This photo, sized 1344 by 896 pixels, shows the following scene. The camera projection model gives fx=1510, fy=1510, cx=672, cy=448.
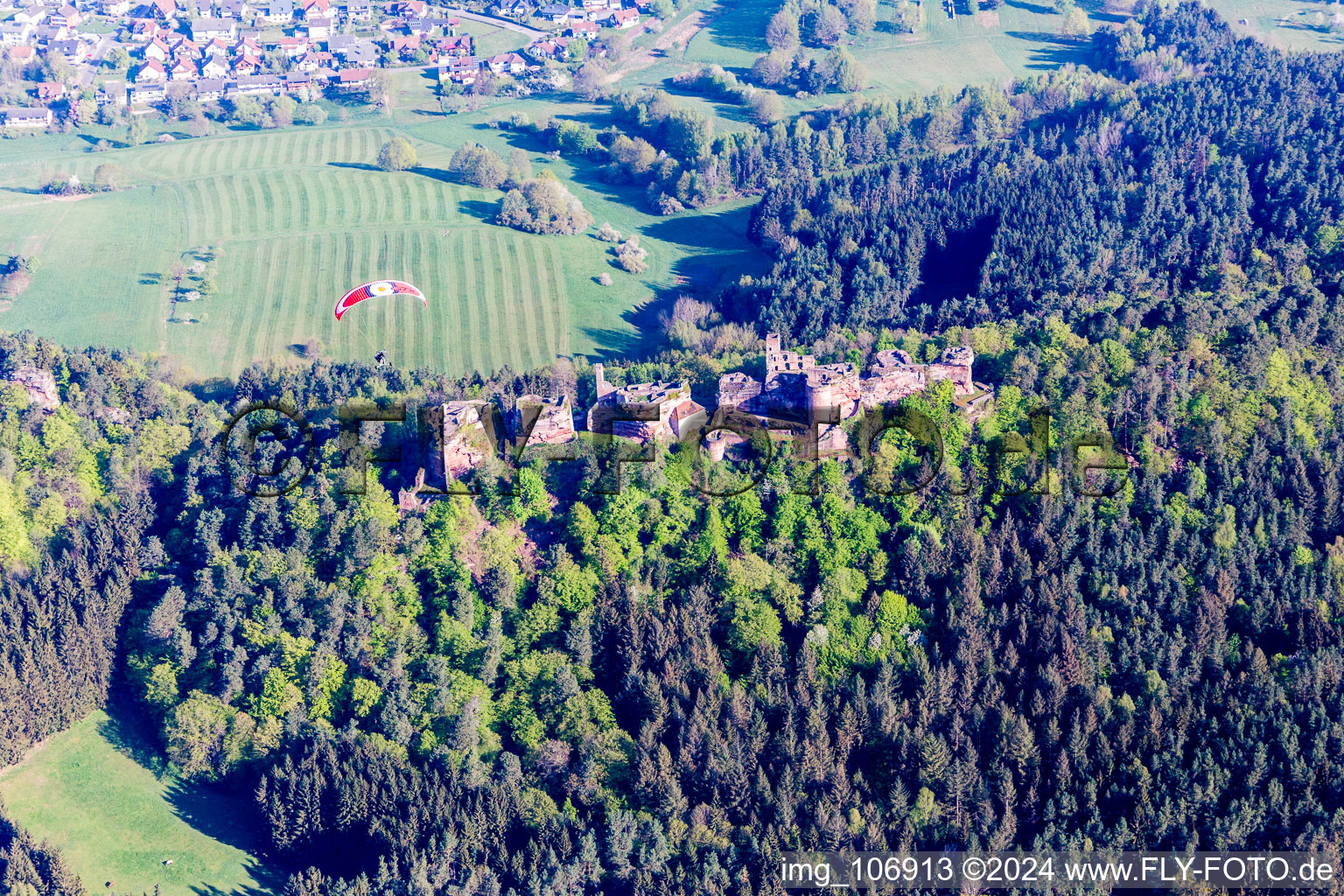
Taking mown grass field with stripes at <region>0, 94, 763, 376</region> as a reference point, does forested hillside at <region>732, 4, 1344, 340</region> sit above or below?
above

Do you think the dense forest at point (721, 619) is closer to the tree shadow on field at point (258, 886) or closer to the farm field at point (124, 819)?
the tree shadow on field at point (258, 886)

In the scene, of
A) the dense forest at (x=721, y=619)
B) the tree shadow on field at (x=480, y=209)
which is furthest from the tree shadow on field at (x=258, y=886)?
the tree shadow on field at (x=480, y=209)


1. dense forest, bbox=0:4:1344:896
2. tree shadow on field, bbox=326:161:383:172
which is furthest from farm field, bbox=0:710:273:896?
tree shadow on field, bbox=326:161:383:172

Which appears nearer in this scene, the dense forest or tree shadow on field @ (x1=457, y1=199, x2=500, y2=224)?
the dense forest

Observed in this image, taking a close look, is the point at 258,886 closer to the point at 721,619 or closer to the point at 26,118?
the point at 721,619

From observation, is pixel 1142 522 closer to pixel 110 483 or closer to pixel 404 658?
pixel 404 658

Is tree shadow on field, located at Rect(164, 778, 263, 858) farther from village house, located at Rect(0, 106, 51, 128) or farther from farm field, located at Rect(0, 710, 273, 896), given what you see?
village house, located at Rect(0, 106, 51, 128)

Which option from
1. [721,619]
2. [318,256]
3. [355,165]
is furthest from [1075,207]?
[355,165]

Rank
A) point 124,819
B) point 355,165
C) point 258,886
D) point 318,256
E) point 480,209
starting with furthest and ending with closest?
point 355,165, point 480,209, point 318,256, point 124,819, point 258,886
